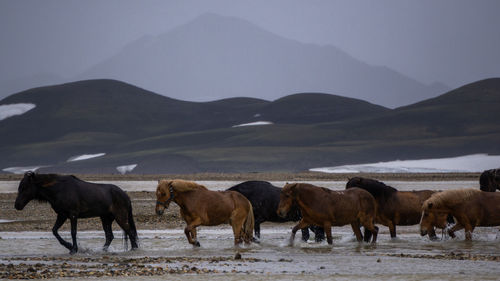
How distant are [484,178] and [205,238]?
1017 cm

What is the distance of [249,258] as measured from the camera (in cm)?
1664

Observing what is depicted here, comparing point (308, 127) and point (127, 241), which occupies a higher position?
point (308, 127)

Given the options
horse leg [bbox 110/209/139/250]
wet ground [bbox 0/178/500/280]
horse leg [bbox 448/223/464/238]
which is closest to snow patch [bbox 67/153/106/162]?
wet ground [bbox 0/178/500/280]

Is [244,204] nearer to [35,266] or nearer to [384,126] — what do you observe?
[35,266]

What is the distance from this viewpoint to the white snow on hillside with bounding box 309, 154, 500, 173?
101 metres

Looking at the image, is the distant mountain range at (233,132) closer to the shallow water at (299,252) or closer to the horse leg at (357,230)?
the shallow water at (299,252)

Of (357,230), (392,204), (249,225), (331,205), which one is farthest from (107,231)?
(392,204)

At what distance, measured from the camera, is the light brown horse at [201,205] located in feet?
61.4

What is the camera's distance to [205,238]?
858 inches

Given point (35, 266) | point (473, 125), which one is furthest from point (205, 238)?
point (473, 125)

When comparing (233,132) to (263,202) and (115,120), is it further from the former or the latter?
(263,202)

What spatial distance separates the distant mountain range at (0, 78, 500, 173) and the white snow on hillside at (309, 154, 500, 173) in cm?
806

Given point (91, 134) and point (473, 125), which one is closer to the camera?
point (473, 125)

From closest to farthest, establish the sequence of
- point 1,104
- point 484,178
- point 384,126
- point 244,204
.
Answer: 1. point 244,204
2. point 484,178
3. point 384,126
4. point 1,104
